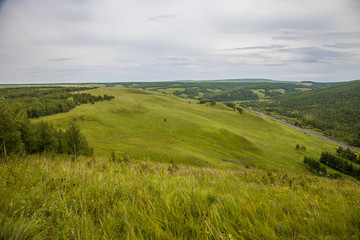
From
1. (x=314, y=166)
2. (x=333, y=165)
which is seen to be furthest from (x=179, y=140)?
(x=333, y=165)

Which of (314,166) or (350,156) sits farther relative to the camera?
(350,156)

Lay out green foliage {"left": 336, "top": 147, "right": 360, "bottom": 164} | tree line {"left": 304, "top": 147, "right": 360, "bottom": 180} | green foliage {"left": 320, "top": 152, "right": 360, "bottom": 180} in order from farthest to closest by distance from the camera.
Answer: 1. green foliage {"left": 336, "top": 147, "right": 360, "bottom": 164}
2. green foliage {"left": 320, "top": 152, "right": 360, "bottom": 180}
3. tree line {"left": 304, "top": 147, "right": 360, "bottom": 180}

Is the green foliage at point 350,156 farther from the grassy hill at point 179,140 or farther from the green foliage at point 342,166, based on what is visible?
the green foliage at point 342,166

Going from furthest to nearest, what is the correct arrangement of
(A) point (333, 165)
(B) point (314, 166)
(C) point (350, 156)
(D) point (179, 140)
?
(C) point (350, 156)
(A) point (333, 165)
(D) point (179, 140)
(B) point (314, 166)

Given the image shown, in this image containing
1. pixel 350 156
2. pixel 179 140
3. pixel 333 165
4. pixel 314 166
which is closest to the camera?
pixel 314 166

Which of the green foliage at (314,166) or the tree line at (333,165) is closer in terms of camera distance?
the green foliage at (314,166)

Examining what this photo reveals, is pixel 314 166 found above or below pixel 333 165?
above

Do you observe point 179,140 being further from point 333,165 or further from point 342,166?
point 342,166

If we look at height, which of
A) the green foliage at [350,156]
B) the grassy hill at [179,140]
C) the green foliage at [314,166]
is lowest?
the green foliage at [350,156]

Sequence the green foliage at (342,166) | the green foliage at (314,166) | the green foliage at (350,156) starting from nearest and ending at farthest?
the green foliage at (314,166)
the green foliage at (342,166)
the green foliage at (350,156)

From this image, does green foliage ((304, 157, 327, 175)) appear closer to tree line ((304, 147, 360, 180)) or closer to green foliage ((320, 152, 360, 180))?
tree line ((304, 147, 360, 180))

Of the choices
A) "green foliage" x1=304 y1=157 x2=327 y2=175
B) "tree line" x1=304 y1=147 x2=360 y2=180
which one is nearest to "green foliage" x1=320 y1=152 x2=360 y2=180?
"tree line" x1=304 y1=147 x2=360 y2=180

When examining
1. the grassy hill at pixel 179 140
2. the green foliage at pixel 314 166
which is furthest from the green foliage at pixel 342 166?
the green foliage at pixel 314 166

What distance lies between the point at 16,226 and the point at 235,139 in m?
107
